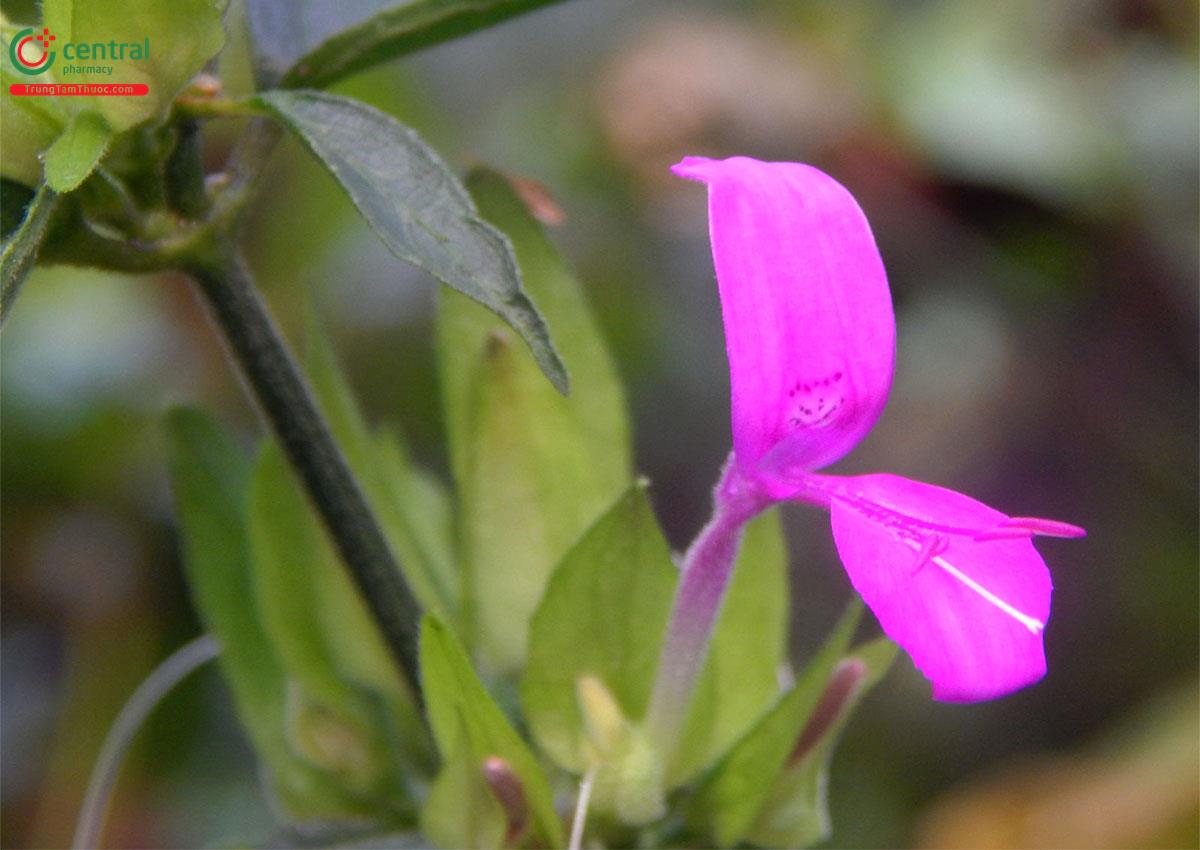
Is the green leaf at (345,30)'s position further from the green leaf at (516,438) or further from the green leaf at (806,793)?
the green leaf at (806,793)

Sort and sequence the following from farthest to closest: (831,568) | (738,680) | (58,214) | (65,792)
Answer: (831,568) < (65,792) < (738,680) < (58,214)


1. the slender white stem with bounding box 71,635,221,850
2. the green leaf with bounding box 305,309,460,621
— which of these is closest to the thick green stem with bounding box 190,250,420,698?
the green leaf with bounding box 305,309,460,621

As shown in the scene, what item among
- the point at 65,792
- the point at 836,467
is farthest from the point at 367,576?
the point at 836,467

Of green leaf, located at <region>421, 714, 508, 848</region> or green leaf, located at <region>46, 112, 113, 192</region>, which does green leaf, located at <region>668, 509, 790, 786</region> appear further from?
green leaf, located at <region>46, 112, 113, 192</region>

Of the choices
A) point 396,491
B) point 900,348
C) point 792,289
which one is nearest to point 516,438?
point 396,491

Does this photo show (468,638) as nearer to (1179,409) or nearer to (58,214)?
(58,214)

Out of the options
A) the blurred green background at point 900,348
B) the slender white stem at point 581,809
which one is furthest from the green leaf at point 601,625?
the blurred green background at point 900,348
